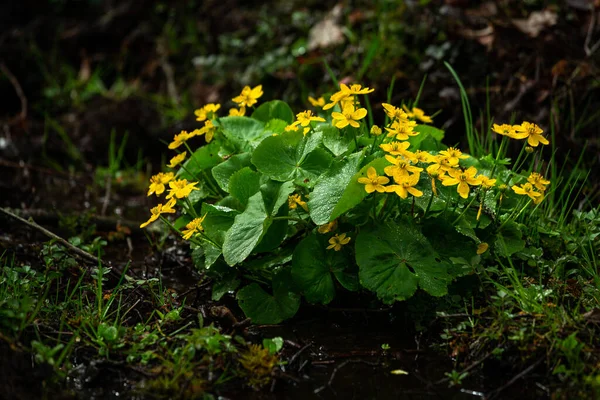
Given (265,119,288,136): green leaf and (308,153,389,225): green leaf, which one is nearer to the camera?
(308,153,389,225): green leaf

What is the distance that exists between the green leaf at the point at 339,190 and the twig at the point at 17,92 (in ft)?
10.9

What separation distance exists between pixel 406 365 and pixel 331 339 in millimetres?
296

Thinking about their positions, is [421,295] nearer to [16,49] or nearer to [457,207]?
[457,207]

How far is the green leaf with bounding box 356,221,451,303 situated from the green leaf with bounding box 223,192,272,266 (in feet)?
1.10

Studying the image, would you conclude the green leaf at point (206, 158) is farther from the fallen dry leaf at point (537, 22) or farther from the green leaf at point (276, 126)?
the fallen dry leaf at point (537, 22)

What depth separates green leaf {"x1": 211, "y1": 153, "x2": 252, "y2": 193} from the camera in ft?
7.96

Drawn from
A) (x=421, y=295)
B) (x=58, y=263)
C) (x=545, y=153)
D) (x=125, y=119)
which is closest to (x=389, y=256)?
(x=421, y=295)

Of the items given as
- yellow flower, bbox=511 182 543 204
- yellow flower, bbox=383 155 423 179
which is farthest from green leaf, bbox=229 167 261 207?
yellow flower, bbox=511 182 543 204

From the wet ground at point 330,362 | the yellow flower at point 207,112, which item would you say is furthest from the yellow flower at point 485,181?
the yellow flower at point 207,112

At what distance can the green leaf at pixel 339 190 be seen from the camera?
2012 mm

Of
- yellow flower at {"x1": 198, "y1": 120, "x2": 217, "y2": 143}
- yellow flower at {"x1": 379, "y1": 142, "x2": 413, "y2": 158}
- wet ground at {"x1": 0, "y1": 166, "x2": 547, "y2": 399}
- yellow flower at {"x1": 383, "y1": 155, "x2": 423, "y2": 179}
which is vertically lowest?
wet ground at {"x1": 0, "y1": 166, "x2": 547, "y2": 399}

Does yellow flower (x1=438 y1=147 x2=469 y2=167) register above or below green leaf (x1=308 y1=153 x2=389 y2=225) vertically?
above

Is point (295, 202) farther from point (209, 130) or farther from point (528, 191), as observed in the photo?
point (528, 191)

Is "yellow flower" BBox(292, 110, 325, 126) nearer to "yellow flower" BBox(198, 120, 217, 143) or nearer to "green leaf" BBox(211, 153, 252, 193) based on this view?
"green leaf" BBox(211, 153, 252, 193)
